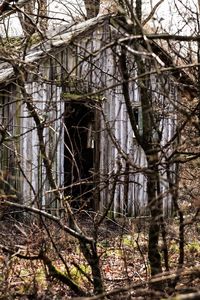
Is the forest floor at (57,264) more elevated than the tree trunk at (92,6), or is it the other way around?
the tree trunk at (92,6)

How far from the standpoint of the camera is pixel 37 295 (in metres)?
5.57

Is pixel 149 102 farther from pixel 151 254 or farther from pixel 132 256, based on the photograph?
pixel 132 256

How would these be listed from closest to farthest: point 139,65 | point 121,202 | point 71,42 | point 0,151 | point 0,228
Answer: point 71,42 < point 139,65 < point 0,228 < point 0,151 < point 121,202

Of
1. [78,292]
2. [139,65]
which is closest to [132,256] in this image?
[78,292]

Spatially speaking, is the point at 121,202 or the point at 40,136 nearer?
the point at 40,136

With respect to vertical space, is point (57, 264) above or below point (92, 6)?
below

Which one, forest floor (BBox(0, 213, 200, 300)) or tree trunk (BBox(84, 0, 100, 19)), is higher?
tree trunk (BBox(84, 0, 100, 19))

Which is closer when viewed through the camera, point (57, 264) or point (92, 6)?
point (57, 264)

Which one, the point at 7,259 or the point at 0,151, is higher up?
the point at 0,151

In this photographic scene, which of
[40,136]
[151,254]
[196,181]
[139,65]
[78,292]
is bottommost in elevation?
[78,292]

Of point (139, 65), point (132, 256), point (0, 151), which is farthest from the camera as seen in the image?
point (0, 151)

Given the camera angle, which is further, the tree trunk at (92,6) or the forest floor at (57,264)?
the tree trunk at (92,6)

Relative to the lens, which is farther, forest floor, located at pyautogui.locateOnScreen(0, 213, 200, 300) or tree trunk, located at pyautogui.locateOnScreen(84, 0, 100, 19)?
tree trunk, located at pyautogui.locateOnScreen(84, 0, 100, 19)

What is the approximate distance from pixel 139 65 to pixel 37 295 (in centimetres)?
223
